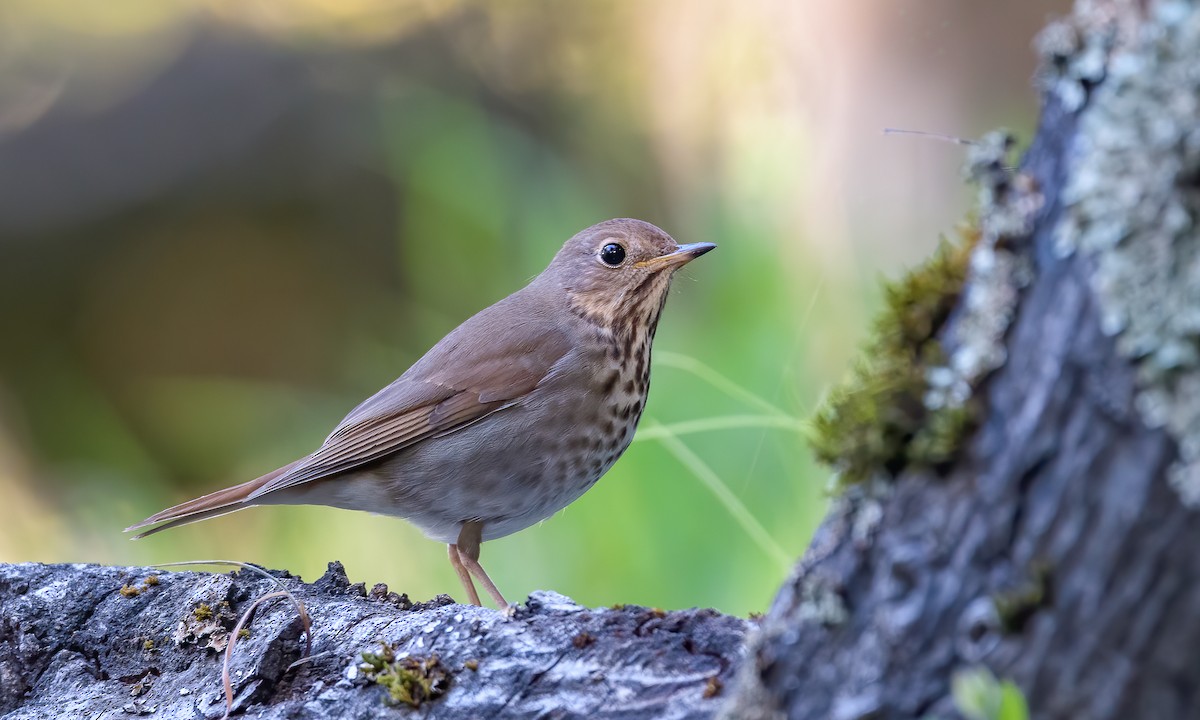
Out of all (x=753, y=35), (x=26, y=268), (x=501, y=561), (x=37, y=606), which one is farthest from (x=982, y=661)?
(x=26, y=268)

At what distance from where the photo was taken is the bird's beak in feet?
10.0

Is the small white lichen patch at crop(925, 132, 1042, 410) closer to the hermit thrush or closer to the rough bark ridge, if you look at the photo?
the rough bark ridge

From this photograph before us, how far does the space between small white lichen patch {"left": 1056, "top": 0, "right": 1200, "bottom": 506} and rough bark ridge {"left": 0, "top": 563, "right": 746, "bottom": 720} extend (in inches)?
29.8

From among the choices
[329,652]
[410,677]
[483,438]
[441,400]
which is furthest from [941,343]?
[441,400]

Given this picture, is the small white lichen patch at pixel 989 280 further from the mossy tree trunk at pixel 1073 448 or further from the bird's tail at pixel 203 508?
the bird's tail at pixel 203 508

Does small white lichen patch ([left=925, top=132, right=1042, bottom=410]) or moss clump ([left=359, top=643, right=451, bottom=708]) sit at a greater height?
small white lichen patch ([left=925, top=132, right=1042, bottom=410])

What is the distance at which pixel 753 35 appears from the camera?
14.1 ft

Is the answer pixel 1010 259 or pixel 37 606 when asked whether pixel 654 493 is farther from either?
pixel 1010 259

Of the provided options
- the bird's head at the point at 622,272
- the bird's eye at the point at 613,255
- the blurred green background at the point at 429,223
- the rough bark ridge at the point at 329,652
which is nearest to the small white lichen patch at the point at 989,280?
the rough bark ridge at the point at 329,652

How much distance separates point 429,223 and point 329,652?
2.40 meters

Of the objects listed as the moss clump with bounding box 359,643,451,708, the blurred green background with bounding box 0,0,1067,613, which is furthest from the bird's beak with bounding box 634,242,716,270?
the moss clump with bounding box 359,643,451,708

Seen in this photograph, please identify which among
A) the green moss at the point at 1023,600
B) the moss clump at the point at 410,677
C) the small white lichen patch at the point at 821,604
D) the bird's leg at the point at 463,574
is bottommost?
the green moss at the point at 1023,600

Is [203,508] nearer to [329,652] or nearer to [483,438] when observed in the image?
[483,438]

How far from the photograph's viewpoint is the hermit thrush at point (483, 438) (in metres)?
2.78
